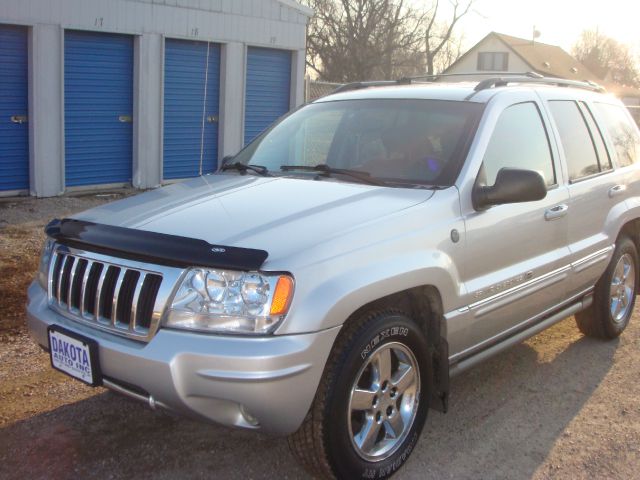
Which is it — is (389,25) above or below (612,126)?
above

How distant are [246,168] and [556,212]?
74.1 inches

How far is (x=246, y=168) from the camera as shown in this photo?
179 inches

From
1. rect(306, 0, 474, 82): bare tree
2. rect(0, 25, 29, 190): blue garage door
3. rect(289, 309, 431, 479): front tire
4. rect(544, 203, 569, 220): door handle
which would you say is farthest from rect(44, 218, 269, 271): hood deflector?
rect(306, 0, 474, 82): bare tree

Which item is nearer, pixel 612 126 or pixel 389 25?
pixel 612 126

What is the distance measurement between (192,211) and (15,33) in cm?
825

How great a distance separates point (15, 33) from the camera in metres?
10.4

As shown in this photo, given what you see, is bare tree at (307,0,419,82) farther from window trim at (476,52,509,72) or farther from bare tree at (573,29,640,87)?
bare tree at (573,29,640,87)

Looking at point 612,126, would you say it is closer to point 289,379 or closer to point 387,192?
point 387,192

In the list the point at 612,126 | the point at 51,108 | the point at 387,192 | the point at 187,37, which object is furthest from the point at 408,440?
the point at 187,37

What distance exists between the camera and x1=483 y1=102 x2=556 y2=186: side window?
4.12m

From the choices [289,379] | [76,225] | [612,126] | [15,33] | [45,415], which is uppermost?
[15,33]

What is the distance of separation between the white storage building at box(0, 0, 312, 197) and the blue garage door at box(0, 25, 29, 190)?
0.01m

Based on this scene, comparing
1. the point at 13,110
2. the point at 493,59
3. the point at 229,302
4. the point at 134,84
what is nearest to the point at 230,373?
the point at 229,302

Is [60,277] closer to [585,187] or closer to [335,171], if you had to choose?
[335,171]
